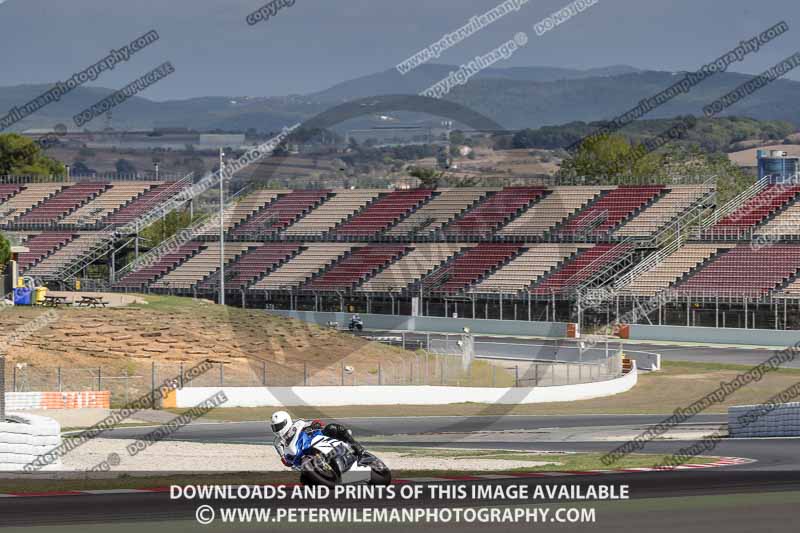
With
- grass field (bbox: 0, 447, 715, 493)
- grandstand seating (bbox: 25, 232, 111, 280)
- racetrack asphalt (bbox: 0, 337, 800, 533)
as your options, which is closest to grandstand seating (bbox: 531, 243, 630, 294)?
grandstand seating (bbox: 25, 232, 111, 280)

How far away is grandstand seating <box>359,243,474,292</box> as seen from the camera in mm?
76250

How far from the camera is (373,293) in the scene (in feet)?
249

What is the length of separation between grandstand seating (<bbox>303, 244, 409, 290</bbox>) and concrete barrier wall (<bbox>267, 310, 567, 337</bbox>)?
102 inches

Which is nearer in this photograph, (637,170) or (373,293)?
(373,293)

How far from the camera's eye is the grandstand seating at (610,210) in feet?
253

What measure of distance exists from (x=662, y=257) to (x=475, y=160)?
86.1ft

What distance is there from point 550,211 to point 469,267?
7159 mm

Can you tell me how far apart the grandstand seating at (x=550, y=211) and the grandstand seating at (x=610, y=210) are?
0.73m

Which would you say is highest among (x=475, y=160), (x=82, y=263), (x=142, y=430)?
(x=475, y=160)

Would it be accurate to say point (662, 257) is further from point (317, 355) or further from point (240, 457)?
point (240, 457)

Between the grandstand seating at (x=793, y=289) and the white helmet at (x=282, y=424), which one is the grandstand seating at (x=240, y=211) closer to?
the grandstand seating at (x=793, y=289)

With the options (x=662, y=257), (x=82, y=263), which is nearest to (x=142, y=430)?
(x=662, y=257)

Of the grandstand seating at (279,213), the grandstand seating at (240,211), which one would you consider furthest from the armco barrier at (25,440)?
the grandstand seating at (240,211)

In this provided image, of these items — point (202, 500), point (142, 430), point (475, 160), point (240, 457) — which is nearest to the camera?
point (202, 500)
